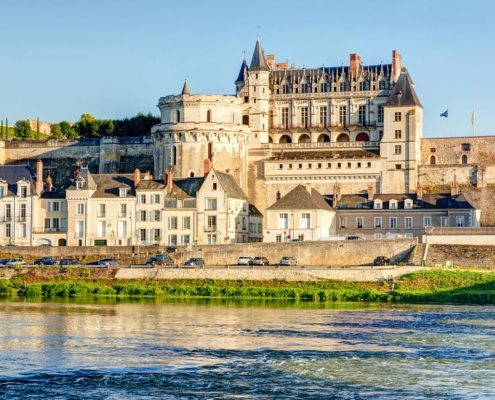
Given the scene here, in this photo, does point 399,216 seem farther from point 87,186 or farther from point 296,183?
point 87,186

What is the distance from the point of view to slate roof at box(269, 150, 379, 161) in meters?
84.0

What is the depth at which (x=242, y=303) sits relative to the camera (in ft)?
175

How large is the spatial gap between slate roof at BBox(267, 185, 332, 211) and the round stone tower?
10209 mm

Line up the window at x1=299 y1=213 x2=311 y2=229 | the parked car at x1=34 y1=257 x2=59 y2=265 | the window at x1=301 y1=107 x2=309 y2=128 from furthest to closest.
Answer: the window at x1=301 y1=107 x2=309 y2=128, the window at x1=299 y1=213 x2=311 y2=229, the parked car at x1=34 y1=257 x2=59 y2=265

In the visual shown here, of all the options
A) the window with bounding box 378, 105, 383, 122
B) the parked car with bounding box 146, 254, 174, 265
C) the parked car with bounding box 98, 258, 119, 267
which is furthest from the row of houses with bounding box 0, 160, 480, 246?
the window with bounding box 378, 105, 383, 122

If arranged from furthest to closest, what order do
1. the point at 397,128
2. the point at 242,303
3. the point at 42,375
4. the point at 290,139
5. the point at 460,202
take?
the point at 290,139 < the point at 397,128 < the point at 460,202 < the point at 242,303 < the point at 42,375

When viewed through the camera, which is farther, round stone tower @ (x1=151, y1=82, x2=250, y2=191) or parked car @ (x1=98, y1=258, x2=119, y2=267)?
round stone tower @ (x1=151, y1=82, x2=250, y2=191)

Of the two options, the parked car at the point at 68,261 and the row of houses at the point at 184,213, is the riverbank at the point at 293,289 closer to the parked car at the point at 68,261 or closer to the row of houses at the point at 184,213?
the parked car at the point at 68,261

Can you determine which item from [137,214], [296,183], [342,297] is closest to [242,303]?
[342,297]

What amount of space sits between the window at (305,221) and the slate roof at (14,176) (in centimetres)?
1835

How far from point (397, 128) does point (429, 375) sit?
5365 cm

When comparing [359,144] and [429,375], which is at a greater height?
[359,144]

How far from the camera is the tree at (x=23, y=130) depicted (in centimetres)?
11163

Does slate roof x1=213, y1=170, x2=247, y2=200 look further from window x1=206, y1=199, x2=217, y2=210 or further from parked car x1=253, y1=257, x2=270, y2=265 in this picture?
parked car x1=253, y1=257, x2=270, y2=265
